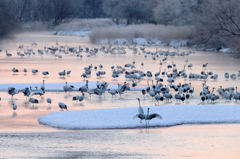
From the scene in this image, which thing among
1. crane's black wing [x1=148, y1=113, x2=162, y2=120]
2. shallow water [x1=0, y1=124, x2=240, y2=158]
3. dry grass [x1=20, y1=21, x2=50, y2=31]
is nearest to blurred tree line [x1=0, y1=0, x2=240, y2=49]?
dry grass [x1=20, y1=21, x2=50, y2=31]

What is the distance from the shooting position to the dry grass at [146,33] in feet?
158

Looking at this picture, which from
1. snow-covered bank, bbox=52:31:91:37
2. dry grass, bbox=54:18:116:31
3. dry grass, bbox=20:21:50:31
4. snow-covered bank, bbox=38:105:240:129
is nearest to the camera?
snow-covered bank, bbox=38:105:240:129

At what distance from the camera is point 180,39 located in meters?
48.5

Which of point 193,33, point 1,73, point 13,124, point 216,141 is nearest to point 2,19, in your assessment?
point 193,33

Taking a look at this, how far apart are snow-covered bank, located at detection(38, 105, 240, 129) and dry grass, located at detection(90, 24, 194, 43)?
118ft

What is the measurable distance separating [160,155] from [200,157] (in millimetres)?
842

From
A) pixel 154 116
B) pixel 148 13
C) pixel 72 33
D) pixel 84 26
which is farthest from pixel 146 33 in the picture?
pixel 154 116

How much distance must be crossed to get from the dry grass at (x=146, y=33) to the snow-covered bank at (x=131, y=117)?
1412 inches

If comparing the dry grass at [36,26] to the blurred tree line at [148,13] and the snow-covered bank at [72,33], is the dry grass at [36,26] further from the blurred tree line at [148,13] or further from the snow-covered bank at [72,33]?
the snow-covered bank at [72,33]

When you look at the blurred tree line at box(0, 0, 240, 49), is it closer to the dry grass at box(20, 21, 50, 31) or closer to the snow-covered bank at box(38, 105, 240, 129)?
the dry grass at box(20, 21, 50, 31)

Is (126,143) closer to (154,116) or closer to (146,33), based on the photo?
(154,116)

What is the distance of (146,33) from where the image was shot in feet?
164

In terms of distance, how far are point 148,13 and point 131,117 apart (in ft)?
210

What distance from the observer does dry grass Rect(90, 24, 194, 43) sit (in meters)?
48.1
